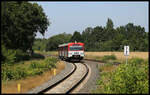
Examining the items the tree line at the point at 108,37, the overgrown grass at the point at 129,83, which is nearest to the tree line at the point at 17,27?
the overgrown grass at the point at 129,83

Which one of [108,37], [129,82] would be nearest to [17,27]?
[129,82]

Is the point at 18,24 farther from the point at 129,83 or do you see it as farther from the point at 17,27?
the point at 129,83

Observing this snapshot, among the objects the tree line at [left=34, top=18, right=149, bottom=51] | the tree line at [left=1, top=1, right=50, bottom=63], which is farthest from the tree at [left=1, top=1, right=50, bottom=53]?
the tree line at [left=34, top=18, right=149, bottom=51]

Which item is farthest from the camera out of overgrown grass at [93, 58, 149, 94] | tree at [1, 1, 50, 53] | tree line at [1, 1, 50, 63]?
tree at [1, 1, 50, 53]

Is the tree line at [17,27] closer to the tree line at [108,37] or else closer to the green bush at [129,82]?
the green bush at [129,82]

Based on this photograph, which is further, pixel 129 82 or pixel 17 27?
pixel 17 27

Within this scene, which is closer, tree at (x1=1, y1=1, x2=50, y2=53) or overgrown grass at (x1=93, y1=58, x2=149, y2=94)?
overgrown grass at (x1=93, y1=58, x2=149, y2=94)

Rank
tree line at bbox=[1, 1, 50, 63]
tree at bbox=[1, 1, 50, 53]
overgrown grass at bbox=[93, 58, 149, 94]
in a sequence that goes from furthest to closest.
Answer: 1. tree at bbox=[1, 1, 50, 53]
2. tree line at bbox=[1, 1, 50, 63]
3. overgrown grass at bbox=[93, 58, 149, 94]

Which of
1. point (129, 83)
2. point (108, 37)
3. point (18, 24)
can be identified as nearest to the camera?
point (129, 83)

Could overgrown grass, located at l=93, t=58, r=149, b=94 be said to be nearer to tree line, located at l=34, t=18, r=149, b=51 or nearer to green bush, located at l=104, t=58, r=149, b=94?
green bush, located at l=104, t=58, r=149, b=94

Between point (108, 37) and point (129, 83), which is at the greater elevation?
point (108, 37)

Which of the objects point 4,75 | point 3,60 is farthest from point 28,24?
point 4,75

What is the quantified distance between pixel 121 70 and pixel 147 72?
1.57m

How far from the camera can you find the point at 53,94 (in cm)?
1104
